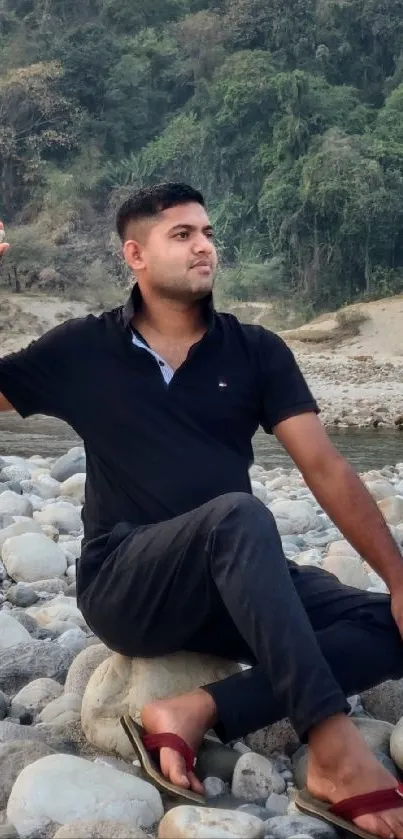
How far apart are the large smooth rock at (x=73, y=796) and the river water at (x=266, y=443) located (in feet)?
26.1

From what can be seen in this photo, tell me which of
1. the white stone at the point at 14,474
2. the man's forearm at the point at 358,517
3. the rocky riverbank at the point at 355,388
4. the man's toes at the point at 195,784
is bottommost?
the rocky riverbank at the point at 355,388

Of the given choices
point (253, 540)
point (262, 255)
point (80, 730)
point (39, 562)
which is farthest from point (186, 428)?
point (262, 255)

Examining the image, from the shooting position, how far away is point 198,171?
34.7 meters

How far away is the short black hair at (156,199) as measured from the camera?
2.44 metres

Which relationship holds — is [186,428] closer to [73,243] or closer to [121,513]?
[121,513]

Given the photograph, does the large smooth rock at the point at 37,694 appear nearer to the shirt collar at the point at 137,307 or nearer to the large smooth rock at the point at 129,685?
the large smooth rock at the point at 129,685

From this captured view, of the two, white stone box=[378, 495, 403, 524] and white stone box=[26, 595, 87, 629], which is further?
white stone box=[378, 495, 403, 524]

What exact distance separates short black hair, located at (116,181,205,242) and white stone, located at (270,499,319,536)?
299cm

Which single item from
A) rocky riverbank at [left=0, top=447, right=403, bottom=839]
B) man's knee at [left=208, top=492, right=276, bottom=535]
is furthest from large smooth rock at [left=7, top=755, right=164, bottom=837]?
man's knee at [left=208, top=492, right=276, bottom=535]

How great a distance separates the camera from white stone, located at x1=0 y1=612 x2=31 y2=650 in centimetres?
290

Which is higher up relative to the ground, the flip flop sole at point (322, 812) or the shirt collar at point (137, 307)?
the shirt collar at point (137, 307)

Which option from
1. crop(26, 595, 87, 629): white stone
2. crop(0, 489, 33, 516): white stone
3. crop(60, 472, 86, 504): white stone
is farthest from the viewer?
crop(60, 472, 86, 504): white stone

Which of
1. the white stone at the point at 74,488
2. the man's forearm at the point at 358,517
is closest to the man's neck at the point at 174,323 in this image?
the man's forearm at the point at 358,517

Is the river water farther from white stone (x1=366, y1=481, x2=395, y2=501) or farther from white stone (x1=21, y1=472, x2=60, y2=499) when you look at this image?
white stone (x1=21, y1=472, x2=60, y2=499)
